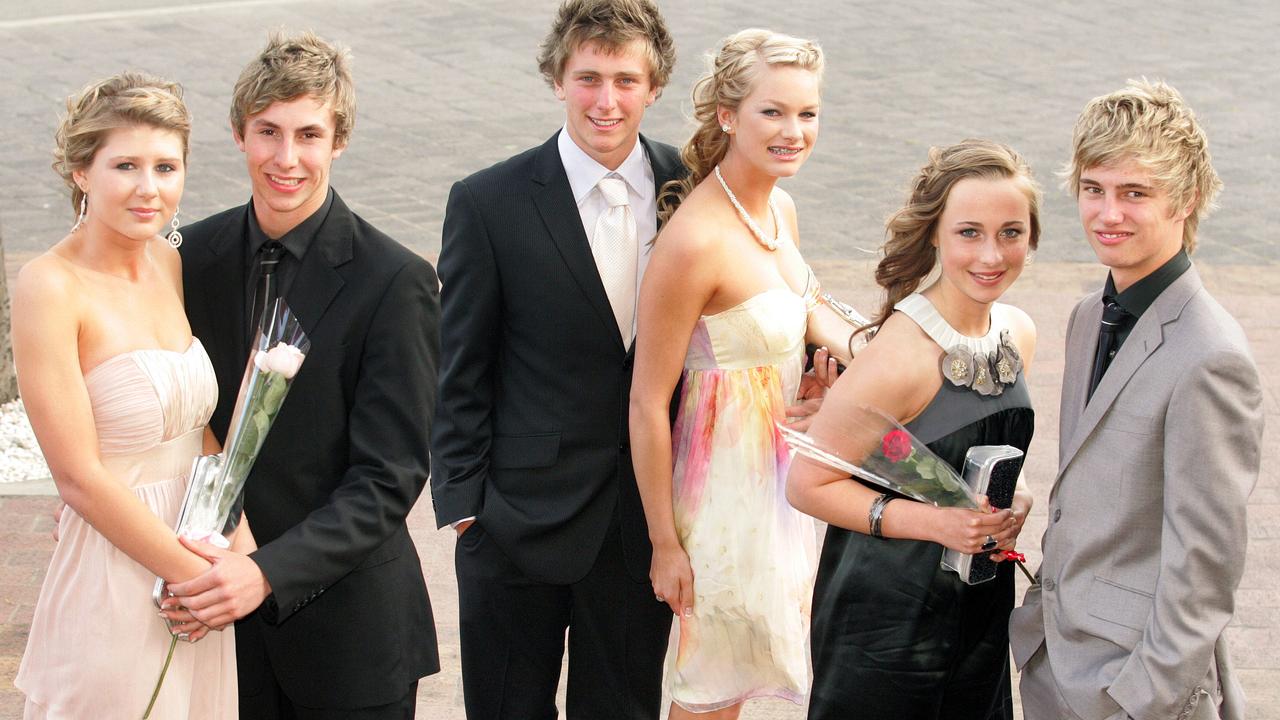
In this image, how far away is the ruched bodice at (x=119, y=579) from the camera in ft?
10.1

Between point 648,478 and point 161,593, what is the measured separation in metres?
1.16

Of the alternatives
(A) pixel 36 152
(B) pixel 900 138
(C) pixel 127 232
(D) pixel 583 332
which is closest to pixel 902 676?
(D) pixel 583 332

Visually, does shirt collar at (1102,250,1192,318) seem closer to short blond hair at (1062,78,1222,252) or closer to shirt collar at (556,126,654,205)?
short blond hair at (1062,78,1222,252)

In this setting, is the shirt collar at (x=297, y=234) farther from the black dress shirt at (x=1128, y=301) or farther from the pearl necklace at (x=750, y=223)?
the black dress shirt at (x=1128, y=301)

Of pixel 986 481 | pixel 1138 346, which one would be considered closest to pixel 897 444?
pixel 986 481

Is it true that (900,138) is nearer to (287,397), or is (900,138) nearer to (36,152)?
(36,152)

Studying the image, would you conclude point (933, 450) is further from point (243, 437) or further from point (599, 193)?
point (243, 437)

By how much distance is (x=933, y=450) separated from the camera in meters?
3.17

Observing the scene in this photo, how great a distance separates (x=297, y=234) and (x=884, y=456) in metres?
1.42

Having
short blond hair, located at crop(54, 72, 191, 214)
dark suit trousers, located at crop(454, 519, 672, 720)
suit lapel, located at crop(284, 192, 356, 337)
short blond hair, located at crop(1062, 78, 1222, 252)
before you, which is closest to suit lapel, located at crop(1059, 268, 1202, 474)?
short blond hair, located at crop(1062, 78, 1222, 252)

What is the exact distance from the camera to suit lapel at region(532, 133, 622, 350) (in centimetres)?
361

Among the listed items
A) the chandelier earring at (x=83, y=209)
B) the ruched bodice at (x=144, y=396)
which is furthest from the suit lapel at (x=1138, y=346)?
the chandelier earring at (x=83, y=209)

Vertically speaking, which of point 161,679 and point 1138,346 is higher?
point 1138,346

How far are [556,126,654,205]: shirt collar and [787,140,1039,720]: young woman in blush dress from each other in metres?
0.70
